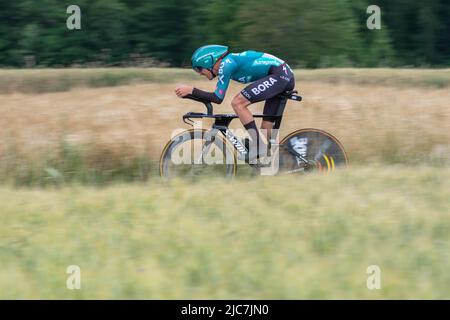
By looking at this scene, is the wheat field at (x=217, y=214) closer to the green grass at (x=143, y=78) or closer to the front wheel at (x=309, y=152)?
the front wheel at (x=309, y=152)

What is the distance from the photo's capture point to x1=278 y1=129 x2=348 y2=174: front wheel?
33.4 feet

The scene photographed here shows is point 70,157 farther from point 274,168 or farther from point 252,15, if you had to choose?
point 252,15

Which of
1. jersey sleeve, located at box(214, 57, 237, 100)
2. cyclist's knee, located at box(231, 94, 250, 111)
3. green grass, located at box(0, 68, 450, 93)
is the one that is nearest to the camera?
jersey sleeve, located at box(214, 57, 237, 100)

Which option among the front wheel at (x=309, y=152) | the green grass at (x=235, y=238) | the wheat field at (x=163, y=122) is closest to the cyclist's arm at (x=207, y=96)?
the green grass at (x=235, y=238)

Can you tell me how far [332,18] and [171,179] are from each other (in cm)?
2948

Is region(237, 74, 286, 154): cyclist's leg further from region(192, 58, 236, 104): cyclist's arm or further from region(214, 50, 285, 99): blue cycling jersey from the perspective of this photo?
region(192, 58, 236, 104): cyclist's arm

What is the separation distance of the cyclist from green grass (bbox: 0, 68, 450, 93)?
29.1 ft

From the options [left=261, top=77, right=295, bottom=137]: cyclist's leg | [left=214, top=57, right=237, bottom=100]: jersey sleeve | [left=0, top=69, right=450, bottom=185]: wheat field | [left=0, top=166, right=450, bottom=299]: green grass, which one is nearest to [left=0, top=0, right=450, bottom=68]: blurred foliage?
[left=0, top=69, right=450, bottom=185]: wheat field

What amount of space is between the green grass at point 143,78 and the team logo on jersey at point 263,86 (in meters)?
8.99

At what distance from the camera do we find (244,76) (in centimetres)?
998

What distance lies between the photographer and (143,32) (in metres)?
47.3

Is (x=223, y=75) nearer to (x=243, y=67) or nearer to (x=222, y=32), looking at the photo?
(x=243, y=67)

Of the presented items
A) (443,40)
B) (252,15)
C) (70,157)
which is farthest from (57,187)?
(443,40)

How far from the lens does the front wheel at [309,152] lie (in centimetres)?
1017
